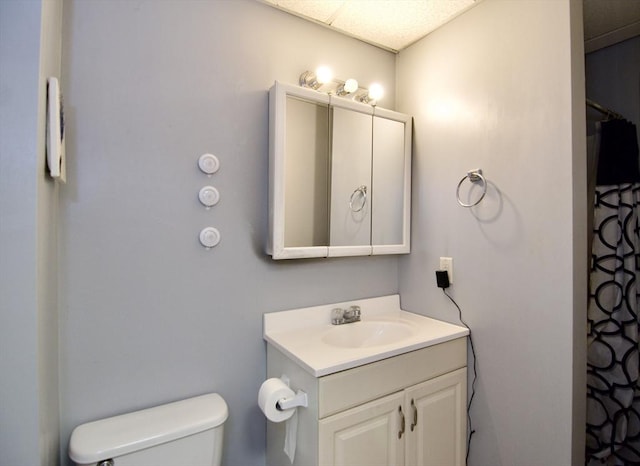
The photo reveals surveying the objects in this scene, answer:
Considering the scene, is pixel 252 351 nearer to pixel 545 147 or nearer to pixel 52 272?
pixel 52 272

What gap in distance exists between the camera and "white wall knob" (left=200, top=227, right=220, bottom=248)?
1341mm

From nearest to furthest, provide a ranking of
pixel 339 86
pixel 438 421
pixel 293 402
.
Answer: pixel 293 402
pixel 438 421
pixel 339 86

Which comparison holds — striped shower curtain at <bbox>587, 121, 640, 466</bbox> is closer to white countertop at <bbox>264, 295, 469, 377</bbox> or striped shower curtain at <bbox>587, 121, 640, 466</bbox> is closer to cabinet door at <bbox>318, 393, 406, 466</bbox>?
white countertop at <bbox>264, 295, 469, 377</bbox>

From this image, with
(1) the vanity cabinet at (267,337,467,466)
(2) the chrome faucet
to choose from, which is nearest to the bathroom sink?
(2) the chrome faucet

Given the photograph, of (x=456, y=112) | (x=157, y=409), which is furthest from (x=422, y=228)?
(x=157, y=409)

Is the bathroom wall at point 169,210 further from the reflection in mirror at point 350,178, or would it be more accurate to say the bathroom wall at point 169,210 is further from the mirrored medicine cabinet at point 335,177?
the reflection in mirror at point 350,178

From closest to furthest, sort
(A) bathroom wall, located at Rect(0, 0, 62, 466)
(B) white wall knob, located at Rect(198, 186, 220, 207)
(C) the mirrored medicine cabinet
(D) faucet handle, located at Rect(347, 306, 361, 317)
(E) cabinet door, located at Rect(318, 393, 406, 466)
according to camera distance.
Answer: (A) bathroom wall, located at Rect(0, 0, 62, 466) → (E) cabinet door, located at Rect(318, 393, 406, 466) → (B) white wall knob, located at Rect(198, 186, 220, 207) → (C) the mirrored medicine cabinet → (D) faucet handle, located at Rect(347, 306, 361, 317)

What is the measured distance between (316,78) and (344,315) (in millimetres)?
1190

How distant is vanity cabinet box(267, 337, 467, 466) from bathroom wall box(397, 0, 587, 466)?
0.15 meters

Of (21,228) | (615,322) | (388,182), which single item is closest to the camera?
(21,228)

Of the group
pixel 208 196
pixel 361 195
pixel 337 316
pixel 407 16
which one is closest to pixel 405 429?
pixel 337 316

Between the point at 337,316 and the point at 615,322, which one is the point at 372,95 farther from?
the point at 615,322

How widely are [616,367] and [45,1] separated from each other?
257 centimetres

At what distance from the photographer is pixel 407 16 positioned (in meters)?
1.59
